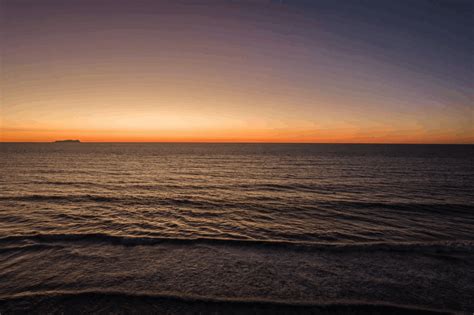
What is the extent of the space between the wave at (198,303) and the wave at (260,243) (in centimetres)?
405

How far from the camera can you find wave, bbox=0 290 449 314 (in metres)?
A: 6.58

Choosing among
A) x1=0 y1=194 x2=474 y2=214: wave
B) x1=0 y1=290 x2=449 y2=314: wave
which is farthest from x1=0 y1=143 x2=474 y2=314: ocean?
x1=0 y1=194 x2=474 y2=214: wave

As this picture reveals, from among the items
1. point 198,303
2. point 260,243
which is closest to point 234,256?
point 260,243

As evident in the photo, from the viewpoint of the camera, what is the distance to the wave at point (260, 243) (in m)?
10.7

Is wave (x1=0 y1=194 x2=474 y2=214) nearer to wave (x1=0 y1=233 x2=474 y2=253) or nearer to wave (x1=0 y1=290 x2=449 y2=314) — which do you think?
wave (x1=0 y1=233 x2=474 y2=253)

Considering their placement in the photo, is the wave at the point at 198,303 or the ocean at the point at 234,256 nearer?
the wave at the point at 198,303

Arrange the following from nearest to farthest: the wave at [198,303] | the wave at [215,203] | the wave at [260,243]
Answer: the wave at [198,303] < the wave at [260,243] < the wave at [215,203]

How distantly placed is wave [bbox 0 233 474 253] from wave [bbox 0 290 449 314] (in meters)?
4.05

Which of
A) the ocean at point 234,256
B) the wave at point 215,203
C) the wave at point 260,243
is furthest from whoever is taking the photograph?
the wave at point 215,203

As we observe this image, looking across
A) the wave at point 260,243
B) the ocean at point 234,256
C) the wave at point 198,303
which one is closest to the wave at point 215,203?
the ocean at point 234,256

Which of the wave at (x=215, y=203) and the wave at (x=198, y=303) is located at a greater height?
the wave at (x=198, y=303)

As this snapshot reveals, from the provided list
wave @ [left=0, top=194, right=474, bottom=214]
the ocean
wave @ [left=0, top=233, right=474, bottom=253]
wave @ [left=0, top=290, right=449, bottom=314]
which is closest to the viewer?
wave @ [left=0, top=290, right=449, bottom=314]

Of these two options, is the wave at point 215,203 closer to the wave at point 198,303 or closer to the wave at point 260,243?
the wave at point 260,243

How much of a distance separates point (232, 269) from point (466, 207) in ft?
73.2
